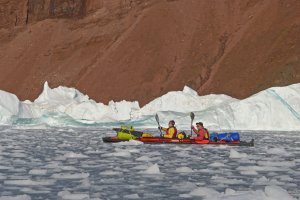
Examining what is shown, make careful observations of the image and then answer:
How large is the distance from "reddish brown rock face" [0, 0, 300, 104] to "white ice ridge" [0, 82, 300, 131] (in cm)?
1454

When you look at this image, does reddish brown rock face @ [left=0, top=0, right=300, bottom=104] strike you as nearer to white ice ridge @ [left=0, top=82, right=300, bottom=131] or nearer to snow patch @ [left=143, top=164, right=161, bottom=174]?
white ice ridge @ [left=0, top=82, right=300, bottom=131]

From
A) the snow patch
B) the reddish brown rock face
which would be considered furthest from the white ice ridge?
the snow patch

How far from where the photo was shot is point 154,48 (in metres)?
73.1

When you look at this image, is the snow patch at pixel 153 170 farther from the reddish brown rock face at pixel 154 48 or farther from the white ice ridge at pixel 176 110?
the reddish brown rock face at pixel 154 48

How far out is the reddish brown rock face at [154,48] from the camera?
63.4 metres

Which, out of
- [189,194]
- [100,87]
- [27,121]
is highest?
[100,87]

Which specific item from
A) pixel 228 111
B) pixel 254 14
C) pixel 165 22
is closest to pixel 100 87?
pixel 165 22

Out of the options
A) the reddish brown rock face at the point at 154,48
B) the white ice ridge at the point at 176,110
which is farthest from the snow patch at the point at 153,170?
the reddish brown rock face at the point at 154,48

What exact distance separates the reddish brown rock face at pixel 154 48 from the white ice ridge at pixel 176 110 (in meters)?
14.5

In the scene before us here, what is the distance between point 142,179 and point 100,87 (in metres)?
59.5

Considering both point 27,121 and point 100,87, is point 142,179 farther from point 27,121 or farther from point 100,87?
point 100,87

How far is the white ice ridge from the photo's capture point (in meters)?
38.9

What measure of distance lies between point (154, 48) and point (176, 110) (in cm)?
2820

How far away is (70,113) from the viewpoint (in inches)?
1938
